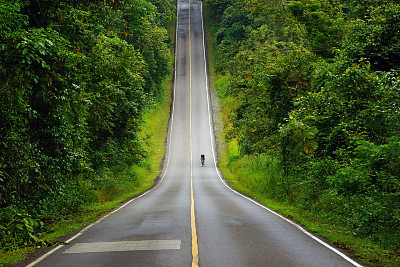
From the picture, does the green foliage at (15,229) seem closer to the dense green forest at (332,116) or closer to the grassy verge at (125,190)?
the grassy verge at (125,190)

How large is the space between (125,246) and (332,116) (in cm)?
1039

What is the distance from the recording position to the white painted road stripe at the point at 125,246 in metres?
9.20

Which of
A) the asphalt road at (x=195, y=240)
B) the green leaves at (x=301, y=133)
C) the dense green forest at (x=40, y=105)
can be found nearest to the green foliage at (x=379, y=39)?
the green leaves at (x=301, y=133)

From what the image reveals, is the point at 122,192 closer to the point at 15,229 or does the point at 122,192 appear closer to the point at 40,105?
the point at 40,105

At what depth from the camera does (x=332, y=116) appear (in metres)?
16.0

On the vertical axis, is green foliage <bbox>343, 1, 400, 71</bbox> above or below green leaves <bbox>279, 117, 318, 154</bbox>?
above

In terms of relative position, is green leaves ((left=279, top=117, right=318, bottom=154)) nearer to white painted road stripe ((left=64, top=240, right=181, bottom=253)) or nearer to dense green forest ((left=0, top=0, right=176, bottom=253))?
white painted road stripe ((left=64, top=240, right=181, bottom=253))

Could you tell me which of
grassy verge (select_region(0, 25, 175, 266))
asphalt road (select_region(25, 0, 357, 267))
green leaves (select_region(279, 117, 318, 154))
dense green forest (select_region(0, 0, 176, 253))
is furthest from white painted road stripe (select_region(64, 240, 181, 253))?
green leaves (select_region(279, 117, 318, 154))

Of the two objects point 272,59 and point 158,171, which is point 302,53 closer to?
point 272,59

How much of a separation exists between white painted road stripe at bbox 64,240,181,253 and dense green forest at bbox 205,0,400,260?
567 cm

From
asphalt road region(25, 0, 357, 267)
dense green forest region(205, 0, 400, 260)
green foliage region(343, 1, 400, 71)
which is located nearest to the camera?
asphalt road region(25, 0, 357, 267)

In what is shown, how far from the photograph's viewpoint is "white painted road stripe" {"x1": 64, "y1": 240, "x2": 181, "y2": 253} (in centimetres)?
920

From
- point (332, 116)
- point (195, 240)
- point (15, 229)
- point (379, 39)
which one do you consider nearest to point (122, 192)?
point (332, 116)

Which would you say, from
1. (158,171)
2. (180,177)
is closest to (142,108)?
(180,177)
